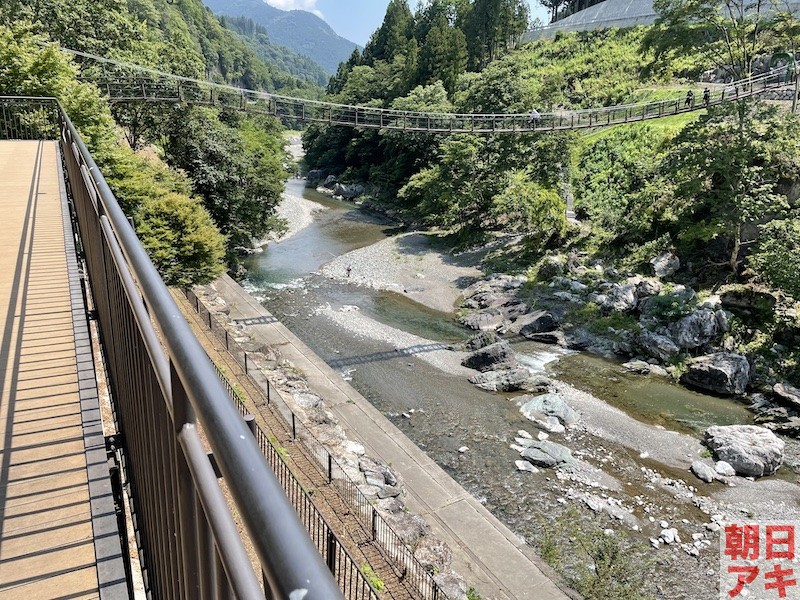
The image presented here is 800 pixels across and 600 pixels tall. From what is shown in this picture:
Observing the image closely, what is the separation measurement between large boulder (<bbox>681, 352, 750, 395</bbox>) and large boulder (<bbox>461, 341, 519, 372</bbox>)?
432 centimetres

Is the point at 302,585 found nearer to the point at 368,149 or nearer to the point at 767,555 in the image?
the point at 767,555

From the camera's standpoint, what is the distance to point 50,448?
7.69ft

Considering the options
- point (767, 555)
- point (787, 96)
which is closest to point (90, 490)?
point (767, 555)

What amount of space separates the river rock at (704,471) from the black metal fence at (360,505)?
606 cm

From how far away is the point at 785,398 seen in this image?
1255cm

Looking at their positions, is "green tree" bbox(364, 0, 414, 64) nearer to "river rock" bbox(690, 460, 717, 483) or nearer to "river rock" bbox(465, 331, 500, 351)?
"river rock" bbox(465, 331, 500, 351)

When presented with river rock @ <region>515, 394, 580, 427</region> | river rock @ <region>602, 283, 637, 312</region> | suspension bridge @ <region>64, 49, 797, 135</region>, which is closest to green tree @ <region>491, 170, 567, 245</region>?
suspension bridge @ <region>64, 49, 797, 135</region>

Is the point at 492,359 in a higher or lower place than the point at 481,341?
lower

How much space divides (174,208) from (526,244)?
13.9 meters

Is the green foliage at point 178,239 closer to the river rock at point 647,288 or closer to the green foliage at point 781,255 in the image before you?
the river rock at point 647,288

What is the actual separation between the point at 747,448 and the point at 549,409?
3749mm

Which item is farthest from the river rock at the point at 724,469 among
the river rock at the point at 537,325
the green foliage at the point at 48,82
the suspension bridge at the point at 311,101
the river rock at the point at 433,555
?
the green foliage at the point at 48,82

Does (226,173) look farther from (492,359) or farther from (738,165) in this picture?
(738,165)

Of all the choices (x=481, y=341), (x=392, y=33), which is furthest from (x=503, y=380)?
(x=392, y=33)
